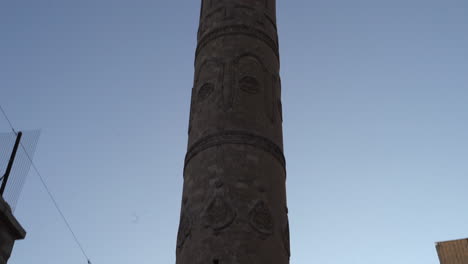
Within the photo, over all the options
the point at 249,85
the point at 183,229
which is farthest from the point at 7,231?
the point at 249,85

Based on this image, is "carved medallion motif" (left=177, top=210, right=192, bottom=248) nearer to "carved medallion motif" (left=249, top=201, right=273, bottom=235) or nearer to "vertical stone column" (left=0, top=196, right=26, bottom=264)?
"carved medallion motif" (left=249, top=201, right=273, bottom=235)

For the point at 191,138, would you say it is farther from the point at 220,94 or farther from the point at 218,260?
the point at 218,260

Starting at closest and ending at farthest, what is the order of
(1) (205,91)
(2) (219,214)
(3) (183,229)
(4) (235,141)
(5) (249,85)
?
1. (2) (219,214)
2. (3) (183,229)
3. (4) (235,141)
4. (5) (249,85)
5. (1) (205,91)

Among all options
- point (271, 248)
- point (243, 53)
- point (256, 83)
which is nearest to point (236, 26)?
point (243, 53)

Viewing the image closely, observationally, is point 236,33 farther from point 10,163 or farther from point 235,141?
point 10,163

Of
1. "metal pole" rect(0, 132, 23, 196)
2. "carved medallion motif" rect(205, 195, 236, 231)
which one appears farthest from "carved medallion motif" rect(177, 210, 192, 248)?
"metal pole" rect(0, 132, 23, 196)

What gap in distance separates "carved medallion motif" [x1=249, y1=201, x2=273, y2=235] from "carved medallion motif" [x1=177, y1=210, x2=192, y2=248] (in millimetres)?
1386

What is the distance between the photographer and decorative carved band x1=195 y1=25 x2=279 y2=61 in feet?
49.8

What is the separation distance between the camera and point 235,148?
12.7 m

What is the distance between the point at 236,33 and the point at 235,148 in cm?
392

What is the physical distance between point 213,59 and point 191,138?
2380 mm

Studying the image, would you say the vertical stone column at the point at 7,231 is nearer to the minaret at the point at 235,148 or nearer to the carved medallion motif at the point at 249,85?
the minaret at the point at 235,148

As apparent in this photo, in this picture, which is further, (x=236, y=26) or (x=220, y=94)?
(x=236, y=26)

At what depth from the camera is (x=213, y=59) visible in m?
14.7
